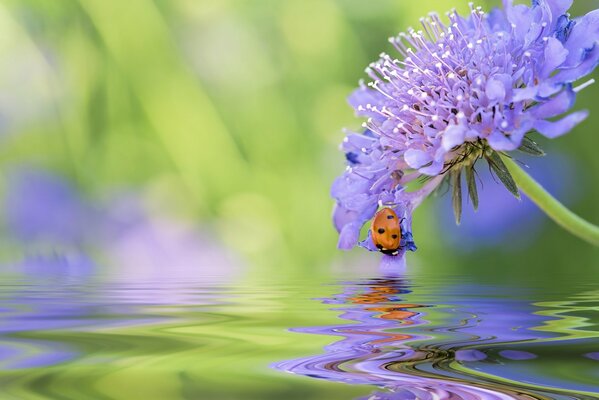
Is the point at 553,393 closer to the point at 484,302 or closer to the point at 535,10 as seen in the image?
the point at 484,302

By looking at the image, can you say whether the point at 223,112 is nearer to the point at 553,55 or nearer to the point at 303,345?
the point at 553,55

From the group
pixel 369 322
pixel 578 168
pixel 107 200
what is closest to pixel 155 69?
pixel 107 200

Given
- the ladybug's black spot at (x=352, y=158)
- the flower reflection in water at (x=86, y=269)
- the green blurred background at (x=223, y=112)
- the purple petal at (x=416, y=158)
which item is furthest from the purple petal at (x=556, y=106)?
the green blurred background at (x=223, y=112)

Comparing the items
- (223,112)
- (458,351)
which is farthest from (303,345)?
(223,112)

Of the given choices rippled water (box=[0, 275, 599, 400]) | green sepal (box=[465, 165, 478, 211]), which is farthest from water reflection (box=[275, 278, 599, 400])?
green sepal (box=[465, 165, 478, 211])

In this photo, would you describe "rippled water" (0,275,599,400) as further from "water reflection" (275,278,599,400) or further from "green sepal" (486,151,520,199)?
"green sepal" (486,151,520,199)

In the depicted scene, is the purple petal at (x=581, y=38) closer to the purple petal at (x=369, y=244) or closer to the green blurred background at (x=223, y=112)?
the purple petal at (x=369, y=244)
